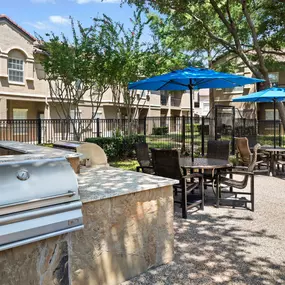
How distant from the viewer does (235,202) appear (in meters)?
5.95

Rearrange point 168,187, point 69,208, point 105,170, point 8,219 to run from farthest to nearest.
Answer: point 105,170, point 168,187, point 69,208, point 8,219

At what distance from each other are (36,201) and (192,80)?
5.44m

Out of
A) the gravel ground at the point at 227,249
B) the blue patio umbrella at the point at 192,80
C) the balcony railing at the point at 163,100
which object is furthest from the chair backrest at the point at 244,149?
the balcony railing at the point at 163,100

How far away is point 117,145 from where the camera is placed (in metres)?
11.6

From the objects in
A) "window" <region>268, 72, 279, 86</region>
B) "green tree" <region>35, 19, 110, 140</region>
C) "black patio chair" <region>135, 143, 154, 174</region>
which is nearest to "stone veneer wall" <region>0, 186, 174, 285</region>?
"black patio chair" <region>135, 143, 154, 174</region>

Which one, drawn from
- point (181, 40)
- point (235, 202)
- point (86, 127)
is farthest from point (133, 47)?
point (235, 202)

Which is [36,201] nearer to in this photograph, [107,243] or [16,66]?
[107,243]

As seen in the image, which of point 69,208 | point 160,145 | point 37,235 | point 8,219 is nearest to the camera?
point 8,219

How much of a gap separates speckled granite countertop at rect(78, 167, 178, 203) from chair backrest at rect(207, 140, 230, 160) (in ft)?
12.2

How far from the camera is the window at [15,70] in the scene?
60.6ft

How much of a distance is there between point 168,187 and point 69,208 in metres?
1.37

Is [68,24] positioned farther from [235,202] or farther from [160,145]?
[235,202]

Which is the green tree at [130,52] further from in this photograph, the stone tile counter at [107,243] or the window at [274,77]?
the window at [274,77]

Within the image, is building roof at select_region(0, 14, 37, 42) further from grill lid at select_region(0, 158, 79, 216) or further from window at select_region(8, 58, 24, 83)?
grill lid at select_region(0, 158, 79, 216)
